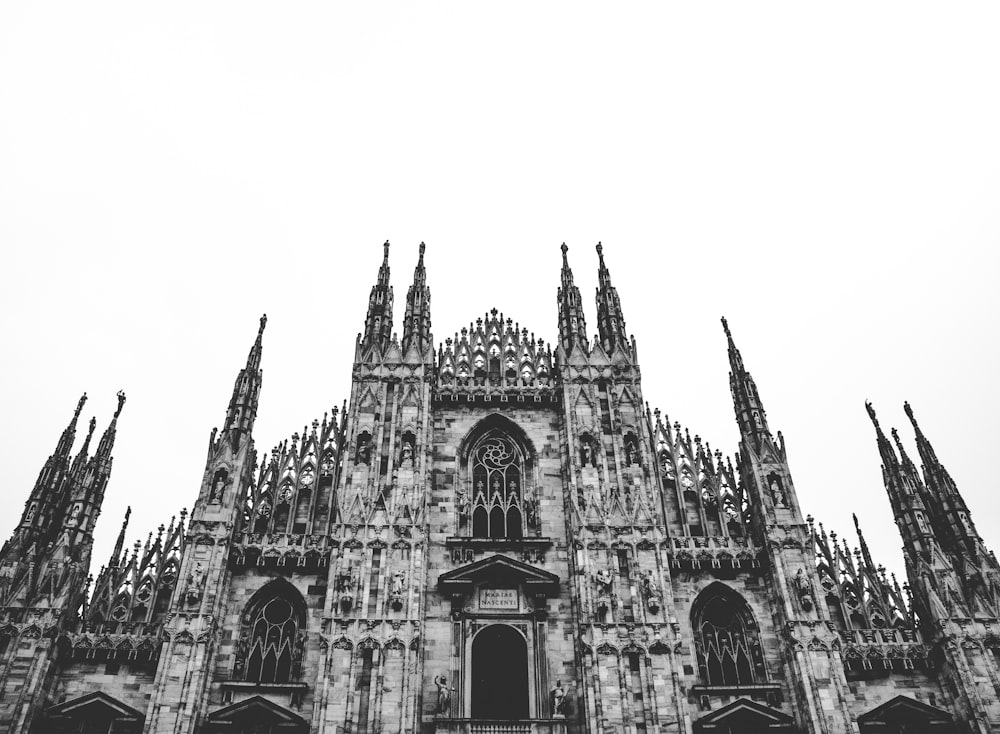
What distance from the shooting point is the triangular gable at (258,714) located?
2023 centimetres

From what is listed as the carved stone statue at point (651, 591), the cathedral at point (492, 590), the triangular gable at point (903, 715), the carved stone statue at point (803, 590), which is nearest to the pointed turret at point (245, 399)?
the cathedral at point (492, 590)

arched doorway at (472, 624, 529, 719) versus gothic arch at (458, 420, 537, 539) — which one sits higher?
gothic arch at (458, 420, 537, 539)

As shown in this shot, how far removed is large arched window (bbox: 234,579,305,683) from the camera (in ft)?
70.4

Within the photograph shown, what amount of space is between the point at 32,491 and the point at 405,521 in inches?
428

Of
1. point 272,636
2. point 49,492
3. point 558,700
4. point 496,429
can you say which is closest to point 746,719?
point 558,700

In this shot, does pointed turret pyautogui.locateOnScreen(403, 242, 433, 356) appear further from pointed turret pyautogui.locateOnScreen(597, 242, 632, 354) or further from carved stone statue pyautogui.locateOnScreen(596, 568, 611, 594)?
carved stone statue pyautogui.locateOnScreen(596, 568, 611, 594)

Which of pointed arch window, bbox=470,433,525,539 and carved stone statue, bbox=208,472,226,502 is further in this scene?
pointed arch window, bbox=470,433,525,539

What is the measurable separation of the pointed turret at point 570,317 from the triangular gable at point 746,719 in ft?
41.4

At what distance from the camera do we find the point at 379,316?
2955 cm

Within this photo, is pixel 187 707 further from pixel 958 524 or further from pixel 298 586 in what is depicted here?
pixel 958 524

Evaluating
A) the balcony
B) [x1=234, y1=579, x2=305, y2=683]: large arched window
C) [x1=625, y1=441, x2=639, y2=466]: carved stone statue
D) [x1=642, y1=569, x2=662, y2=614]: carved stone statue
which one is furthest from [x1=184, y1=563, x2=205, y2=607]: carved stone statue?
[x1=625, y1=441, x2=639, y2=466]: carved stone statue

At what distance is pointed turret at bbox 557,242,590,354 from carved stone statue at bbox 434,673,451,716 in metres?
12.2

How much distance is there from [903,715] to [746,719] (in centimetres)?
424

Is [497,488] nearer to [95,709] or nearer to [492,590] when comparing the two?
[492,590]
